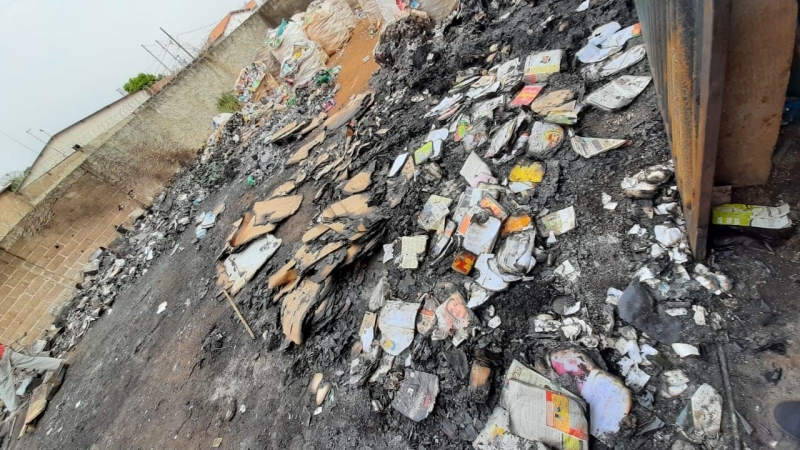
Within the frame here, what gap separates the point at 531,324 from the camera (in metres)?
1.93

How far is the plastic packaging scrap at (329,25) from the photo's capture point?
24.2 ft

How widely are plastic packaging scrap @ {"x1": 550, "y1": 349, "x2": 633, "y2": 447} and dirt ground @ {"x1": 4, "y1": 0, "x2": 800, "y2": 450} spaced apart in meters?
0.04

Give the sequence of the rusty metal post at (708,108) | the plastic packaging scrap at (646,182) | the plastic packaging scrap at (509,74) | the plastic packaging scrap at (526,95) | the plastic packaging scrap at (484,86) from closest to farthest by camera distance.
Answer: the rusty metal post at (708,108), the plastic packaging scrap at (646,182), the plastic packaging scrap at (526,95), the plastic packaging scrap at (509,74), the plastic packaging scrap at (484,86)

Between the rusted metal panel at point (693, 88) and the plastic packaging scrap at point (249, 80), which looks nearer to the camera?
the rusted metal panel at point (693, 88)

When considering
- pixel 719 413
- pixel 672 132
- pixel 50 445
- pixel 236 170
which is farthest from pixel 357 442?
pixel 236 170

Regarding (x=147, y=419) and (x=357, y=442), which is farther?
(x=147, y=419)

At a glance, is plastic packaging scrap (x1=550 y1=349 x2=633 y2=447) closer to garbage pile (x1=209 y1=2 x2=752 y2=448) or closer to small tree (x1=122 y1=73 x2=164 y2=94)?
garbage pile (x1=209 y1=2 x2=752 y2=448)

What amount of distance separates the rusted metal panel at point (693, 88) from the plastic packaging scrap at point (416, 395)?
56.5 inches

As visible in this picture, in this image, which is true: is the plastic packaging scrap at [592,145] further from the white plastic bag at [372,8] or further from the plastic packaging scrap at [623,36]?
the white plastic bag at [372,8]

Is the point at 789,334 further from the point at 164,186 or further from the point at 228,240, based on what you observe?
the point at 164,186

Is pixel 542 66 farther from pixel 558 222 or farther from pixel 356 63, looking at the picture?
pixel 356 63

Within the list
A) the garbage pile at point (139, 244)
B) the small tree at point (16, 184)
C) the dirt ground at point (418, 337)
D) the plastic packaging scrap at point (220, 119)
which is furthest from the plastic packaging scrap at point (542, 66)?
the small tree at point (16, 184)

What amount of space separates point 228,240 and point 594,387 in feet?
13.0

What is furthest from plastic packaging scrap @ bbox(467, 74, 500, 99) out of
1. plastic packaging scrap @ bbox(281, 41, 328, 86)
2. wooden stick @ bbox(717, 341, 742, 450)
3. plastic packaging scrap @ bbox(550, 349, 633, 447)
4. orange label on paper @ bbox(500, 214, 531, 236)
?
plastic packaging scrap @ bbox(281, 41, 328, 86)
